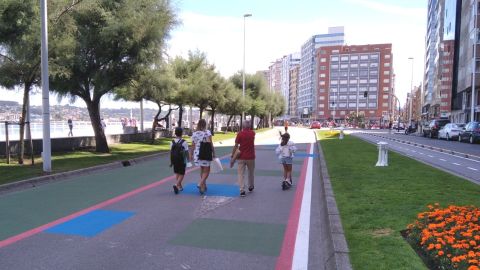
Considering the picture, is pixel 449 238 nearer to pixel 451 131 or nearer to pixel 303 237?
pixel 303 237

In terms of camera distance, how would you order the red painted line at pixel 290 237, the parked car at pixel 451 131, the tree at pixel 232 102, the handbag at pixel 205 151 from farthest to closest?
the tree at pixel 232 102 → the parked car at pixel 451 131 → the handbag at pixel 205 151 → the red painted line at pixel 290 237

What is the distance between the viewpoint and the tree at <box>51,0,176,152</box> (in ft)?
51.1

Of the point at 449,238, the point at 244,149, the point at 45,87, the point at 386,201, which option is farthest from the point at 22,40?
the point at 449,238

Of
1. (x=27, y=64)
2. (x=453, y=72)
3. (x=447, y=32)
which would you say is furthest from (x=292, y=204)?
(x=447, y=32)

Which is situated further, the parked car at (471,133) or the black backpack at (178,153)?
the parked car at (471,133)

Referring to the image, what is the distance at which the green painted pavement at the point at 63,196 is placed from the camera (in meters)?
7.00

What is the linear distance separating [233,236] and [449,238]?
277cm

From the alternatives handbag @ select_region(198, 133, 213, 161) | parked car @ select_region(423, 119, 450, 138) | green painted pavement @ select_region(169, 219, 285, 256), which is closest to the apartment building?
parked car @ select_region(423, 119, 450, 138)

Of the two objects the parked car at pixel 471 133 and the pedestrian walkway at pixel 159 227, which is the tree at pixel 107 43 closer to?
the pedestrian walkway at pixel 159 227

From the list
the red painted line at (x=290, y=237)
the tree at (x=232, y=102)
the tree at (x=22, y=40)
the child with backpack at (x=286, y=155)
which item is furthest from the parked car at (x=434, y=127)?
the tree at (x=22, y=40)

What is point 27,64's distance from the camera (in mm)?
14477

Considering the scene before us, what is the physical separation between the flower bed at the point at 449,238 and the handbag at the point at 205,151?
4791mm

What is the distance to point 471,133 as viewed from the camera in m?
33.8

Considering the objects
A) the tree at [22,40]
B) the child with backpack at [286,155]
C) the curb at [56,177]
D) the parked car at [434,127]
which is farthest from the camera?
the parked car at [434,127]
